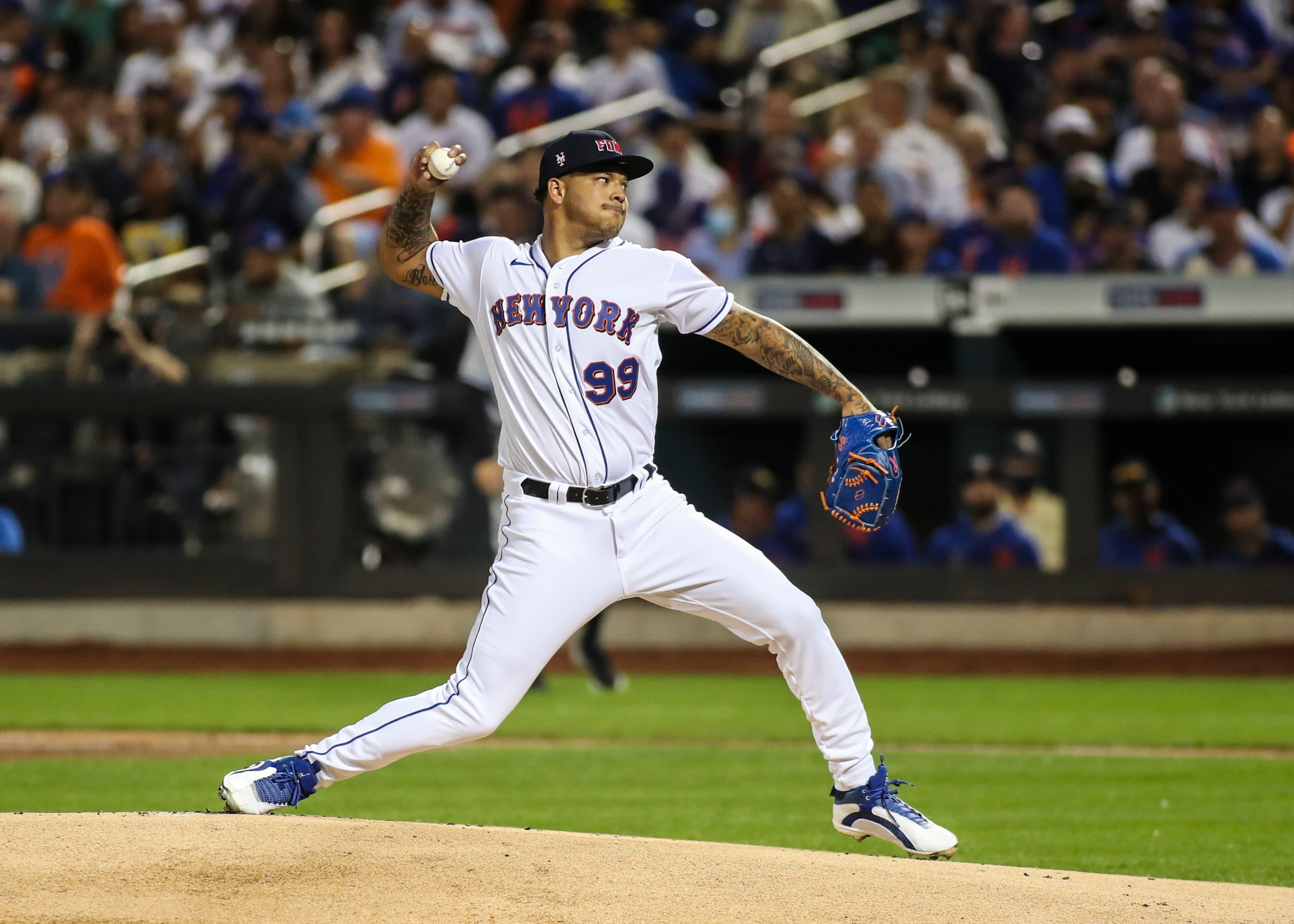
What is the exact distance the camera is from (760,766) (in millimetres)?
7500

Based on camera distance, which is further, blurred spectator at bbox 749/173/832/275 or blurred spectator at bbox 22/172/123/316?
blurred spectator at bbox 22/172/123/316

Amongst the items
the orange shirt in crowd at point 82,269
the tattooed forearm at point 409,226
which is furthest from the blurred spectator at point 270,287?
the tattooed forearm at point 409,226

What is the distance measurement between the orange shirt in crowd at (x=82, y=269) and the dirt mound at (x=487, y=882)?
7896 millimetres

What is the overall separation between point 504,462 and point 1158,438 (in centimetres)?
718

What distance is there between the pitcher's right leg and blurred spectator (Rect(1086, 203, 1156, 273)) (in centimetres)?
694

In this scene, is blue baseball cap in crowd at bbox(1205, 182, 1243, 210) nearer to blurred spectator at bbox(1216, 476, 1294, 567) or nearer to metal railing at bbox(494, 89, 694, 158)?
blurred spectator at bbox(1216, 476, 1294, 567)

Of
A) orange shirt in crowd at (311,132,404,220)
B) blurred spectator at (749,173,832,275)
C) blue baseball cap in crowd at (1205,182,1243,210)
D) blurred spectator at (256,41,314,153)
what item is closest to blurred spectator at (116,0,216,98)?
blurred spectator at (256,41,314,153)

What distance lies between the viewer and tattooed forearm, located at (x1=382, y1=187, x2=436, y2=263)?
181 inches

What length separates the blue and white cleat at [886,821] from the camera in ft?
14.9

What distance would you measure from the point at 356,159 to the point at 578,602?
29.2ft

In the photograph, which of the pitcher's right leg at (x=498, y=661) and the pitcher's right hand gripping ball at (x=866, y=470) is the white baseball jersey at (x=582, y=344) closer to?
the pitcher's right leg at (x=498, y=661)

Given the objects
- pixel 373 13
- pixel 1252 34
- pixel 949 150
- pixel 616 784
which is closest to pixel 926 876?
pixel 616 784

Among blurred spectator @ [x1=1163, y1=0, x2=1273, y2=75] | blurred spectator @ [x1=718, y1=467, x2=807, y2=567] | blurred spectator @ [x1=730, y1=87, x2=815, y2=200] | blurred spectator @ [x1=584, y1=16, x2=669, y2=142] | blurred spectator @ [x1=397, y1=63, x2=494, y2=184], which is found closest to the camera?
blurred spectator @ [x1=718, y1=467, x2=807, y2=567]

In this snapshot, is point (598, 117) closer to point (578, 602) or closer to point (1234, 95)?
point (1234, 95)
